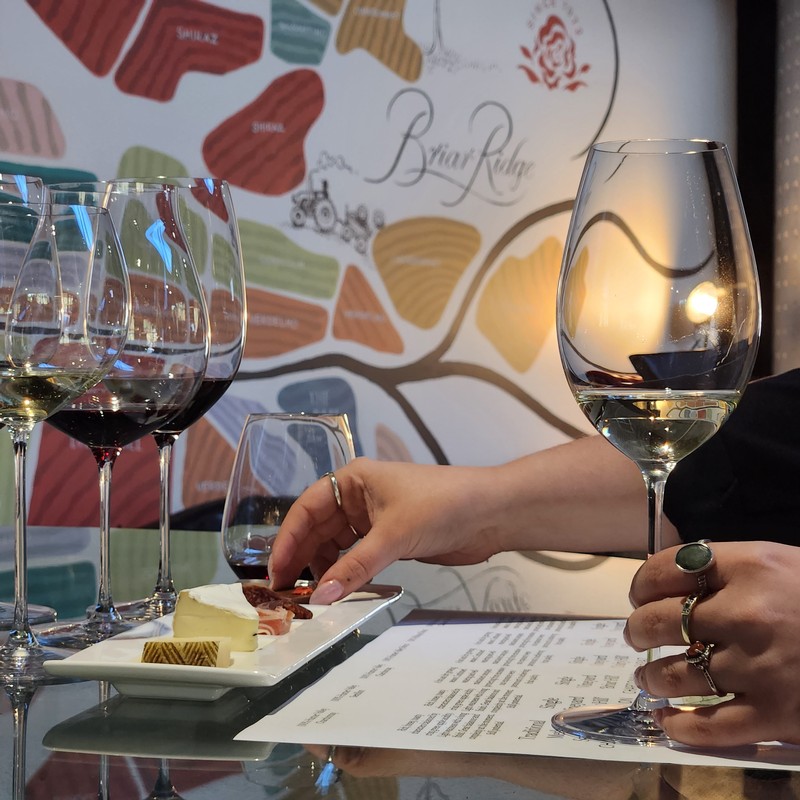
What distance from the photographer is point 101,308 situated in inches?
25.2

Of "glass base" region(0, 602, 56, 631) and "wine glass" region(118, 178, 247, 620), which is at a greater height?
"wine glass" region(118, 178, 247, 620)

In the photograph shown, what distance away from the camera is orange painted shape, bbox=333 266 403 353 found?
3.43 meters

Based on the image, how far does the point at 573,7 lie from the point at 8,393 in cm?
340

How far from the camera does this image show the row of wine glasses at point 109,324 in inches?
24.4

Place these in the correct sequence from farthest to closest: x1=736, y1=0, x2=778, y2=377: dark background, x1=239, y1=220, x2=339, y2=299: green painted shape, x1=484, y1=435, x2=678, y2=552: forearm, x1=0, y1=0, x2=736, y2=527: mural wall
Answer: x1=736, y1=0, x2=778, y2=377: dark background
x1=239, y1=220, x2=339, y2=299: green painted shape
x1=0, y1=0, x2=736, y2=527: mural wall
x1=484, y1=435, x2=678, y2=552: forearm

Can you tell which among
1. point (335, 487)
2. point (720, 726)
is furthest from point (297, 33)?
point (720, 726)

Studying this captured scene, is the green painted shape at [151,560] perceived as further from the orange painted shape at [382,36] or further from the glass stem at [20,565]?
the orange painted shape at [382,36]

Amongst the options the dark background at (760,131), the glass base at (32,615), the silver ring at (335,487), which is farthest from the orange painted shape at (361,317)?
the glass base at (32,615)

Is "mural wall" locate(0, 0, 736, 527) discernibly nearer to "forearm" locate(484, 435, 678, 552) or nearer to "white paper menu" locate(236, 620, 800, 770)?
"forearm" locate(484, 435, 678, 552)

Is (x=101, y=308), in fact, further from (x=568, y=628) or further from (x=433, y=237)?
(x=433, y=237)

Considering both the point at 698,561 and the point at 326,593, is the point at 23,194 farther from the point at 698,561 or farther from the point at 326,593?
the point at 698,561

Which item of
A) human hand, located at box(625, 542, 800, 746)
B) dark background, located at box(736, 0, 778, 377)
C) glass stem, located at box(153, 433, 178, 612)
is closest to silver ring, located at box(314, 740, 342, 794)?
human hand, located at box(625, 542, 800, 746)

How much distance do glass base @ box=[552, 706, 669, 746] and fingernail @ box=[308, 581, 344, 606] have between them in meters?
0.29

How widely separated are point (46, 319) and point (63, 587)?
37 cm
